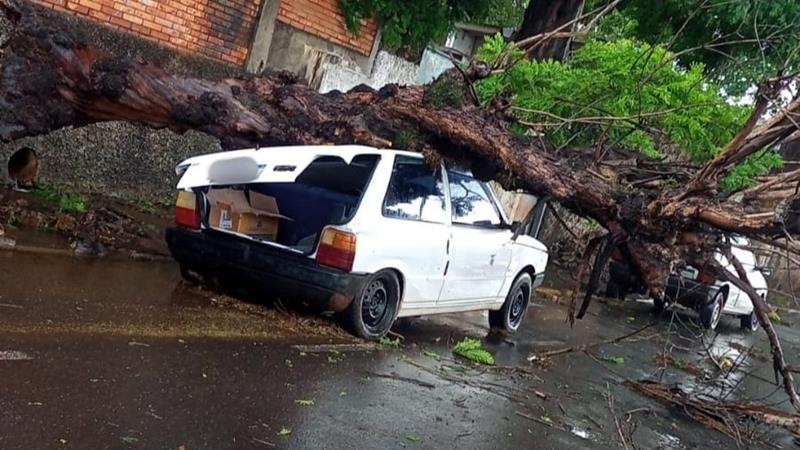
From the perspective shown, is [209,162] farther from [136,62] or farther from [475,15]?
[475,15]

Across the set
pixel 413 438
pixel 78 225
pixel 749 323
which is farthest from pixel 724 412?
pixel 749 323

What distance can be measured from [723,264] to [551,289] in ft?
24.8

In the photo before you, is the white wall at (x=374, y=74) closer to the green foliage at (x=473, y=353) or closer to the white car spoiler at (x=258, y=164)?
the white car spoiler at (x=258, y=164)

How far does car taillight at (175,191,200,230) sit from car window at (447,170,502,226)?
2.51 meters

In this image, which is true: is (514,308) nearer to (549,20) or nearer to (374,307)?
(374,307)

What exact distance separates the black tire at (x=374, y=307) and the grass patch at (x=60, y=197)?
3.84 meters

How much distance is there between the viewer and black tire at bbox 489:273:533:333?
9922mm

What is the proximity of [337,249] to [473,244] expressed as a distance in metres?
2.01

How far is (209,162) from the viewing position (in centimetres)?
733

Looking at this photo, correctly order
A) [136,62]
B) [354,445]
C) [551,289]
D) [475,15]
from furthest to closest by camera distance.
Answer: [551,289]
[475,15]
[136,62]
[354,445]

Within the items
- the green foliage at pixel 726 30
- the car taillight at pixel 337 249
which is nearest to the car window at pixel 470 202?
the car taillight at pixel 337 249

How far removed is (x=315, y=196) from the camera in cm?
788

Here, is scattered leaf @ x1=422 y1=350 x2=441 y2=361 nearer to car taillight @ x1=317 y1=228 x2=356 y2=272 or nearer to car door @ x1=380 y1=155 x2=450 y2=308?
car door @ x1=380 y1=155 x2=450 y2=308

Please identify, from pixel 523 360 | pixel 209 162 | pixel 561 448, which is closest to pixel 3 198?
pixel 209 162
